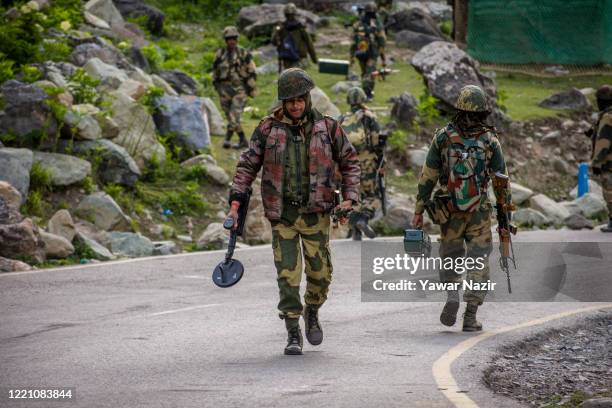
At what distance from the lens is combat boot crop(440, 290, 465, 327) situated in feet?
32.9

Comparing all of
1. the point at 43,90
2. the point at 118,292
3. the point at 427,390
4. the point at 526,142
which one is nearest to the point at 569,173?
the point at 526,142

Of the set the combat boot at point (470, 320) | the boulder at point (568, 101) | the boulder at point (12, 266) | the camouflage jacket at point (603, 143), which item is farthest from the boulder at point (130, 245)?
the boulder at point (568, 101)

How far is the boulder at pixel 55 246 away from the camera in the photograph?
1518 cm

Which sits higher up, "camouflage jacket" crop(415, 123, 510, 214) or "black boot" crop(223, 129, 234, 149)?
"camouflage jacket" crop(415, 123, 510, 214)

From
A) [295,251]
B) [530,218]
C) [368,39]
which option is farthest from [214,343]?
[368,39]

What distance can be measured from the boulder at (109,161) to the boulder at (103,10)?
10.0 m

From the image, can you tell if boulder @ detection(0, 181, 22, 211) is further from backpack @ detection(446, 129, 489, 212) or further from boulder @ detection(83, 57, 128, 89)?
backpack @ detection(446, 129, 489, 212)

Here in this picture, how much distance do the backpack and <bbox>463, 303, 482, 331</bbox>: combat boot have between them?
887 millimetres

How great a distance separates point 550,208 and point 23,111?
9329 mm

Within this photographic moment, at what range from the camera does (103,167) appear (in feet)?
61.6

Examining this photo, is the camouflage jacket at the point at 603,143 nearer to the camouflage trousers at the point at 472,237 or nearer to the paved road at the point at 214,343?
the paved road at the point at 214,343

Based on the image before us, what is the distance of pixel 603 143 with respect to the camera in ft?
56.0

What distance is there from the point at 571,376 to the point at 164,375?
10.0 feet

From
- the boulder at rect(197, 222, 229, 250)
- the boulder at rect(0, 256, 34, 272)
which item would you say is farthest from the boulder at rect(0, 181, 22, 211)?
the boulder at rect(197, 222, 229, 250)
